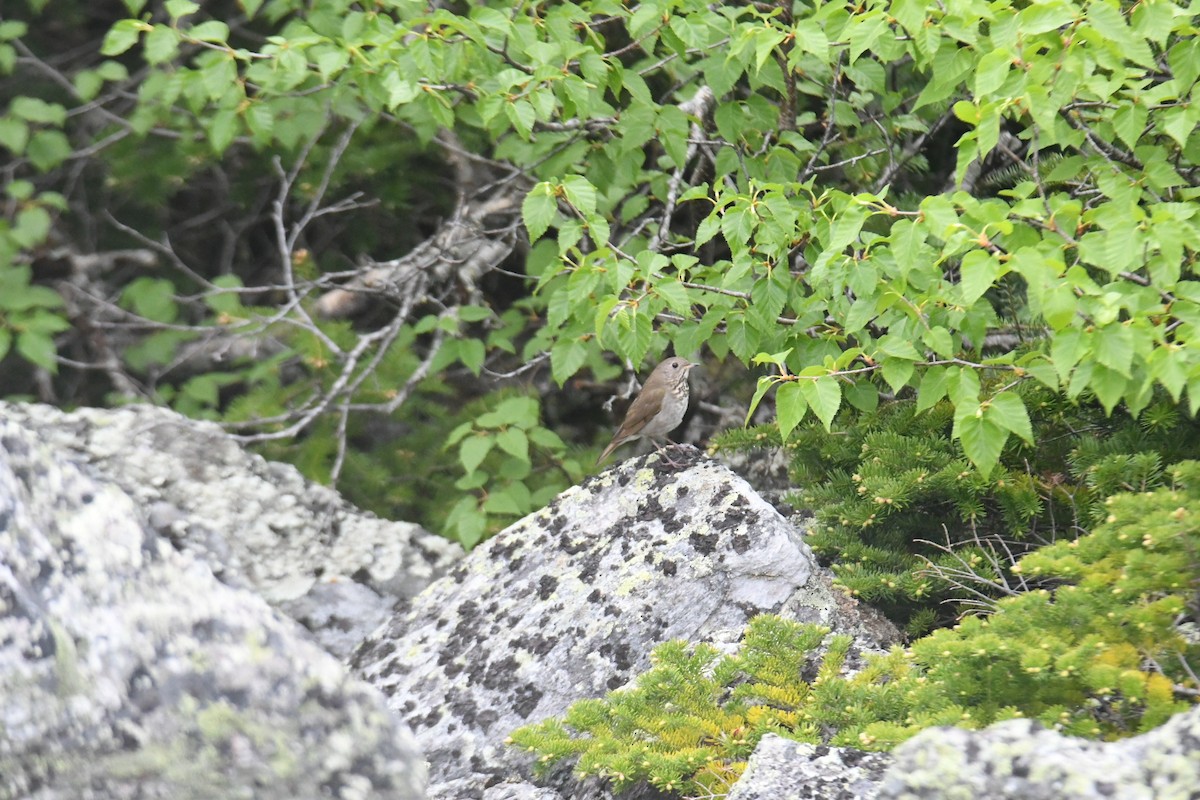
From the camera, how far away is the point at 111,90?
29.1 feet

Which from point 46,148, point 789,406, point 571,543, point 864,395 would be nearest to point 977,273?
point 789,406

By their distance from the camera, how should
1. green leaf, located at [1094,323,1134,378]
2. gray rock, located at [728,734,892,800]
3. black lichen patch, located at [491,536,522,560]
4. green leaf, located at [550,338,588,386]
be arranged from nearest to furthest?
gray rock, located at [728,734,892,800] < green leaf, located at [1094,323,1134,378] < black lichen patch, located at [491,536,522,560] < green leaf, located at [550,338,588,386]

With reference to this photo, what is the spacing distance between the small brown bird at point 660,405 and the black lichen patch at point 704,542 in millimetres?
1316

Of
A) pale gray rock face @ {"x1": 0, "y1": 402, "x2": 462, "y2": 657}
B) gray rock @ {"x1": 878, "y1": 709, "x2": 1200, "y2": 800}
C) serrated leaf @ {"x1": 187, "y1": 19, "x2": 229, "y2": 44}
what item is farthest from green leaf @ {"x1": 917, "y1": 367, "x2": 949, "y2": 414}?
serrated leaf @ {"x1": 187, "y1": 19, "x2": 229, "y2": 44}

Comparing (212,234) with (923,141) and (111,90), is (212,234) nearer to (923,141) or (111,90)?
(111,90)

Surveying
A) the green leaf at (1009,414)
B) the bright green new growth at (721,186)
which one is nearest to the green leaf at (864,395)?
the bright green new growth at (721,186)

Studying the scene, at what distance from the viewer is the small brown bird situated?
5.62 metres

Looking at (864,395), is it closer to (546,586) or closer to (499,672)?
(546,586)

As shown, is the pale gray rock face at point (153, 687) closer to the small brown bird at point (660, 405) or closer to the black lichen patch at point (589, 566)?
the black lichen patch at point (589, 566)

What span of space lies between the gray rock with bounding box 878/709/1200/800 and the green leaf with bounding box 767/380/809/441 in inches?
47.3

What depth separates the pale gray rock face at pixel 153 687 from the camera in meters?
2.54

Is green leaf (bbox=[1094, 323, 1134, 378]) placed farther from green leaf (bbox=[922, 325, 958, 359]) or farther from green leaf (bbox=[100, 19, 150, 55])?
green leaf (bbox=[100, 19, 150, 55])

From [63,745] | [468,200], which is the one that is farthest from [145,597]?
[468,200]

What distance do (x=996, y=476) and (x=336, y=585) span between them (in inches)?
118
